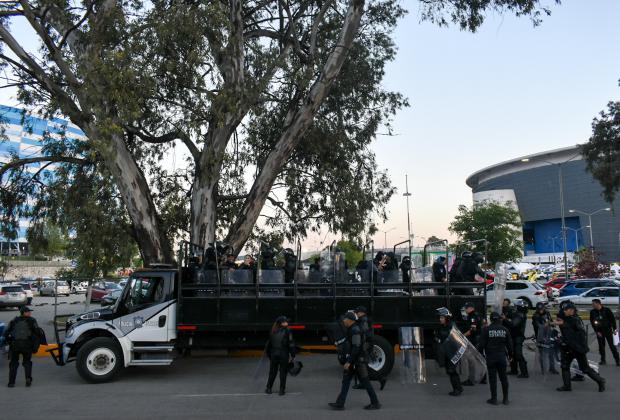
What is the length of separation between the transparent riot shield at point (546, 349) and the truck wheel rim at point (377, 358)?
3225 millimetres

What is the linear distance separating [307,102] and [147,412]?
12720mm

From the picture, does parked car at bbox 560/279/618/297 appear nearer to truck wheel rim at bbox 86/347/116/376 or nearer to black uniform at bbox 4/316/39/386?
truck wheel rim at bbox 86/347/116/376

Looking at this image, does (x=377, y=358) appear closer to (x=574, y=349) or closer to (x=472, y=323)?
(x=472, y=323)

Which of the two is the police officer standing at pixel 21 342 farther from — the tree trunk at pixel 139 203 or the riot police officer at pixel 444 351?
the riot police officer at pixel 444 351

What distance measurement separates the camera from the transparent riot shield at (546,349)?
11828 mm

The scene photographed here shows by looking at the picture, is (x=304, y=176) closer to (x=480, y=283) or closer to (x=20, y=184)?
(x=20, y=184)

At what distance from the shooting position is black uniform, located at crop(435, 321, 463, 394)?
10.1 meters

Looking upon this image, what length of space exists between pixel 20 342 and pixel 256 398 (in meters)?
4.67

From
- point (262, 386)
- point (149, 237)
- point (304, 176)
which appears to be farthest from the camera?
point (304, 176)

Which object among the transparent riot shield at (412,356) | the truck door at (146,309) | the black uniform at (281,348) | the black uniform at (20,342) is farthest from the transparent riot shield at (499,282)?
the black uniform at (20,342)

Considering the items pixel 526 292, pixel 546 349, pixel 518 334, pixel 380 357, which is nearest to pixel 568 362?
pixel 518 334

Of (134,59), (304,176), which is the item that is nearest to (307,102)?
(304,176)

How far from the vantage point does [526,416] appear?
8.55m

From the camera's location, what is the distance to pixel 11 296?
1320 inches
